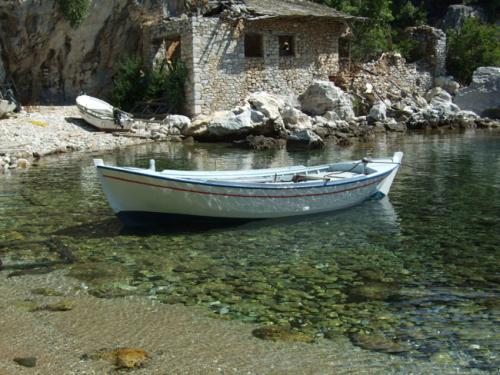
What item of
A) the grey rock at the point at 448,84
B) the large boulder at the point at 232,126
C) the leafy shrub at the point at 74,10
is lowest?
the large boulder at the point at 232,126

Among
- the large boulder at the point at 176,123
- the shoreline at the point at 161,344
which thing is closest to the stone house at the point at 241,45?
the large boulder at the point at 176,123

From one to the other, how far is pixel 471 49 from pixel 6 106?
25.0 metres

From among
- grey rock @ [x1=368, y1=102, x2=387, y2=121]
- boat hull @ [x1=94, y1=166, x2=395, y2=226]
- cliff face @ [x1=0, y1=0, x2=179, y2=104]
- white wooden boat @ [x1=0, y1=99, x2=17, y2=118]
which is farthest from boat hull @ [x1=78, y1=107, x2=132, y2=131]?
boat hull @ [x1=94, y1=166, x2=395, y2=226]

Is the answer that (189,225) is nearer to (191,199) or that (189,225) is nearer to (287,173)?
(191,199)

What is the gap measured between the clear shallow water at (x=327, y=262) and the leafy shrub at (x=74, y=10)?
13918 millimetres

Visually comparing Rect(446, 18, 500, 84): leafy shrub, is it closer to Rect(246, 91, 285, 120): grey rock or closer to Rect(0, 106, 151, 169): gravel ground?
Rect(246, 91, 285, 120): grey rock

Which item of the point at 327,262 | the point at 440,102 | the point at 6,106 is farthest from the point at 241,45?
the point at 327,262

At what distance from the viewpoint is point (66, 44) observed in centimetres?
2761

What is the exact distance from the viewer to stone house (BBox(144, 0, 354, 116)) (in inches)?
1033

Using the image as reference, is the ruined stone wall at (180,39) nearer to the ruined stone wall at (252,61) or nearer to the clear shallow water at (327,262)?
the ruined stone wall at (252,61)

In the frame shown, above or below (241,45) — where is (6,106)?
below

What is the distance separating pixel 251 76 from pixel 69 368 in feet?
76.8

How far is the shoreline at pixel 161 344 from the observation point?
17.3 ft

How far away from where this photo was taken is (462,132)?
27.7 meters
